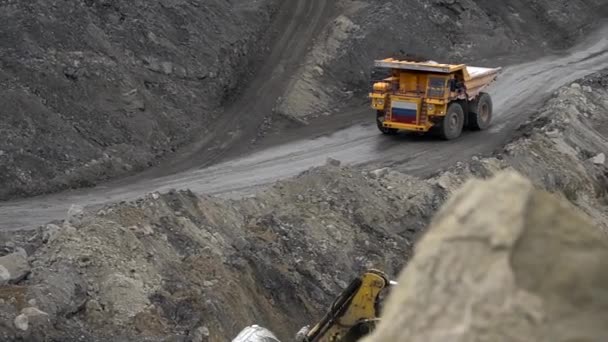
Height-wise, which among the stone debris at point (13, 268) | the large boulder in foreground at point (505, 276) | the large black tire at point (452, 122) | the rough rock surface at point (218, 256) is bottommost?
the rough rock surface at point (218, 256)

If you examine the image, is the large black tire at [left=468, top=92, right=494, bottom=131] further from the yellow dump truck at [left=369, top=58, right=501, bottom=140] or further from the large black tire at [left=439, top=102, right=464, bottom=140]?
the large black tire at [left=439, top=102, right=464, bottom=140]

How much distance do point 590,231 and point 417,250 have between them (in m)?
0.72

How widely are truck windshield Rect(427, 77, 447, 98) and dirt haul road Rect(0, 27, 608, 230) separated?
3.78 feet

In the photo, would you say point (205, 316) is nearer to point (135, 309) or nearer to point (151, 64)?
point (135, 309)

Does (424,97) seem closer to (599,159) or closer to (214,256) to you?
(599,159)

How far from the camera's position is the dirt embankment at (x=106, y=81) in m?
19.2

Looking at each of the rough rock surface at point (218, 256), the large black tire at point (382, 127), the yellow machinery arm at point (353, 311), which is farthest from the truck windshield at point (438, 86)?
the yellow machinery arm at point (353, 311)

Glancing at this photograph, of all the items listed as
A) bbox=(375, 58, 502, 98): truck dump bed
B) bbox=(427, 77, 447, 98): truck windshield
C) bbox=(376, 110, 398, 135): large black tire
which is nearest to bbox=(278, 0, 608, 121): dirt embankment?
bbox=(376, 110, 398, 135): large black tire

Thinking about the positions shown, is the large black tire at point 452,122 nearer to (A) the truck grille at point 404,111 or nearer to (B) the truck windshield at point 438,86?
(B) the truck windshield at point 438,86

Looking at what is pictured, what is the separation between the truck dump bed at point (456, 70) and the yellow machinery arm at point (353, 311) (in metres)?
11.8

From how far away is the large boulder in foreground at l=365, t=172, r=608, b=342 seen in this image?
3.49 m

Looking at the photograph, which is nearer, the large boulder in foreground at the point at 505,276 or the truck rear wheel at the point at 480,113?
the large boulder in foreground at the point at 505,276

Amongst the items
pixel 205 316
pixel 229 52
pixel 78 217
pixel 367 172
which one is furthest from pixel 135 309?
pixel 229 52

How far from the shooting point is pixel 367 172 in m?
18.1
